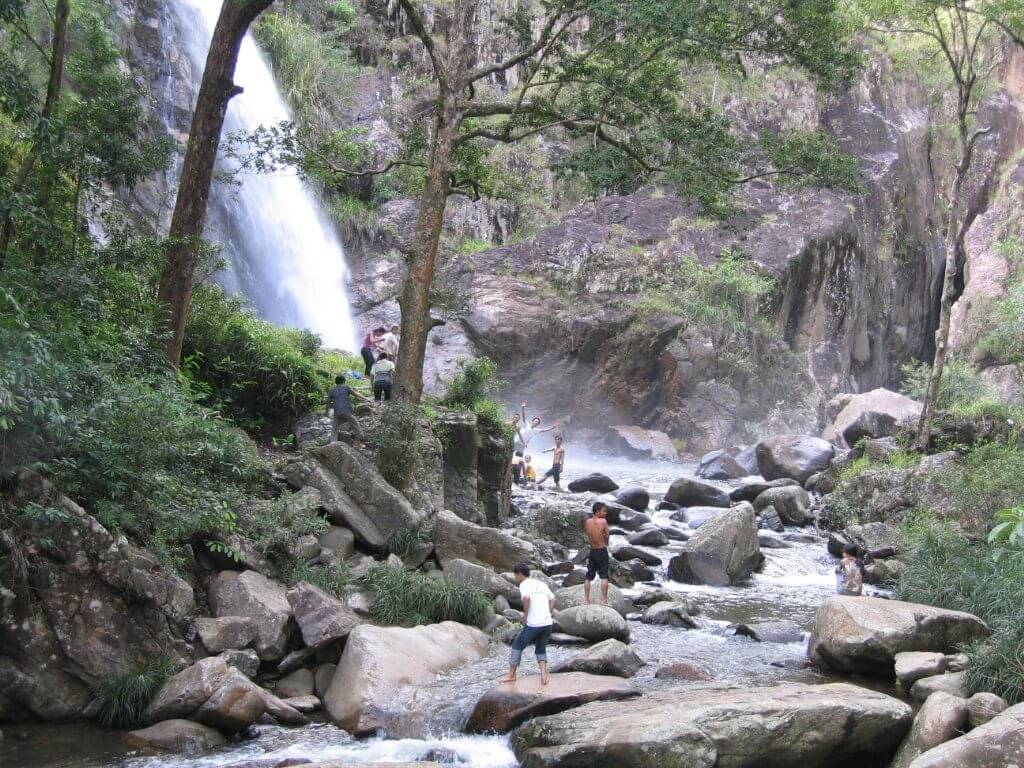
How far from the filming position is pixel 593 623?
1029 cm

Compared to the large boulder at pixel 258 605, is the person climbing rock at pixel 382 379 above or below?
above

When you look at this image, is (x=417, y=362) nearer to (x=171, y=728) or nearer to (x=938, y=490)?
(x=171, y=728)

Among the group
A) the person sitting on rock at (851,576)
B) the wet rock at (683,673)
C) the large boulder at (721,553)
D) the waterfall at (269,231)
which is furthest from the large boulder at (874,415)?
the wet rock at (683,673)

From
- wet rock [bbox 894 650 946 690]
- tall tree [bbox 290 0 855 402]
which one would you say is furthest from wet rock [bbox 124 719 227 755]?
tall tree [bbox 290 0 855 402]

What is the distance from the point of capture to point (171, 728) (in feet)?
23.3

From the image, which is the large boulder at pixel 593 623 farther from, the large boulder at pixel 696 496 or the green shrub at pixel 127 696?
the large boulder at pixel 696 496

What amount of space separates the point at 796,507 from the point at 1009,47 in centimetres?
3363

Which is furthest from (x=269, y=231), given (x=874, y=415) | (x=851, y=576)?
(x=851, y=576)

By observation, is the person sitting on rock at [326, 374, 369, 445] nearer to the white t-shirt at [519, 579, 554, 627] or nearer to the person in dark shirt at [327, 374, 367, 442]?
the person in dark shirt at [327, 374, 367, 442]

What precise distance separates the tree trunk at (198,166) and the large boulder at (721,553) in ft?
27.4

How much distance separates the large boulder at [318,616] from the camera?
8641mm

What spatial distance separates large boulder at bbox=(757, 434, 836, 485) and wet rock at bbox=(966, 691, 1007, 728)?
17405 millimetres

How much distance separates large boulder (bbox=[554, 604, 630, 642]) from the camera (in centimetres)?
1026

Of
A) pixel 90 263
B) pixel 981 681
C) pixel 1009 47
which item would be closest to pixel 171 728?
pixel 90 263
